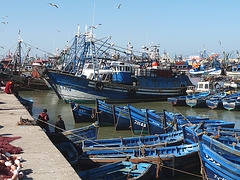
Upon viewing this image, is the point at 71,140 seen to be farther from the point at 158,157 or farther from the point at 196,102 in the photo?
the point at 196,102

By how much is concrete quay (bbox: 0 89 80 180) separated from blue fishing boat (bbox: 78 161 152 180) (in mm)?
1407

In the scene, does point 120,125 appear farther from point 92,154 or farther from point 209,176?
point 209,176

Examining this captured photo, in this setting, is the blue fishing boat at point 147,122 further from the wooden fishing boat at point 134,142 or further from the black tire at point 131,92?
the black tire at point 131,92

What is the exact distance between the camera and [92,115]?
20422 millimetres

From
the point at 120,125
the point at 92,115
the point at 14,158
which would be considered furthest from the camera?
the point at 92,115

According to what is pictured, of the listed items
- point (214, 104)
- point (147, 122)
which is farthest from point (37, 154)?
point (214, 104)

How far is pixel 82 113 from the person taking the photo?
811 inches

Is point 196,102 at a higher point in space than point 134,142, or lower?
higher

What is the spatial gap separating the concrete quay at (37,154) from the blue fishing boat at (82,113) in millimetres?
7207

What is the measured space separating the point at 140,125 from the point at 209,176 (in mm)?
8214

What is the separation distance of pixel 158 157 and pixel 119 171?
157cm

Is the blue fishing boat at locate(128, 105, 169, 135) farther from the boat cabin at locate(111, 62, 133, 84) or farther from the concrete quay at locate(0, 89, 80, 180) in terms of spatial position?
the boat cabin at locate(111, 62, 133, 84)

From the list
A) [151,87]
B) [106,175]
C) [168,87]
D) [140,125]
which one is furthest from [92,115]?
[168,87]

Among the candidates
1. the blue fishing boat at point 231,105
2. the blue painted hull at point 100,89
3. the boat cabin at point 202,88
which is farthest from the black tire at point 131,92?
the blue fishing boat at point 231,105
